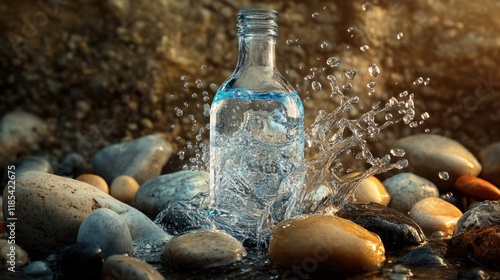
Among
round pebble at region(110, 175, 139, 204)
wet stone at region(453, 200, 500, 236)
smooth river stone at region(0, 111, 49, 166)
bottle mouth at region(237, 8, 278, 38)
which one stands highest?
bottle mouth at region(237, 8, 278, 38)

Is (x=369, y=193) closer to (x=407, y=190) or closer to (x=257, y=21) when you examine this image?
(x=407, y=190)

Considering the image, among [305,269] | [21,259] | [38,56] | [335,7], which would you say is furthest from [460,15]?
[21,259]

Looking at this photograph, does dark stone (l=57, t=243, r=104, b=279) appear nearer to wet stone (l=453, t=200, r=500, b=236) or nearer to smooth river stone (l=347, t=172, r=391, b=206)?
wet stone (l=453, t=200, r=500, b=236)

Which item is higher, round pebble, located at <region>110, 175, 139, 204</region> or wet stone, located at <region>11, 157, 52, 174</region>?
wet stone, located at <region>11, 157, 52, 174</region>

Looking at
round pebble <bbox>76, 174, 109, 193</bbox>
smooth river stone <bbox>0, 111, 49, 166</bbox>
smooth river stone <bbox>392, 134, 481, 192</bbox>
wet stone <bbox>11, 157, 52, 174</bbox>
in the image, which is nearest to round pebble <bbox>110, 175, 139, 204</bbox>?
round pebble <bbox>76, 174, 109, 193</bbox>

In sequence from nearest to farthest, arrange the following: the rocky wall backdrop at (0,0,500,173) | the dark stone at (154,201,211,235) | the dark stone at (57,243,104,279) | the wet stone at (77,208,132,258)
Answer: the dark stone at (57,243,104,279)
the wet stone at (77,208,132,258)
the dark stone at (154,201,211,235)
the rocky wall backdrop at (0,0,500,173)

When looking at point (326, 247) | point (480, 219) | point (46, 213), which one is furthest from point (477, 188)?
point (46, 213)
